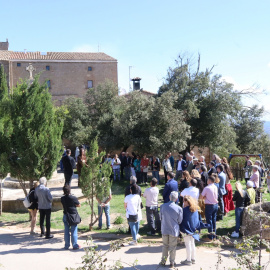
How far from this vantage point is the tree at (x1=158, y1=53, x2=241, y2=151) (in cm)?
2352

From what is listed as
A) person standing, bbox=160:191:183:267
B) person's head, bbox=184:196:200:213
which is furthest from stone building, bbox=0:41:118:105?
person standing, bbox=160:191:183:267

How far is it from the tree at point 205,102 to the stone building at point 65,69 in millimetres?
26266

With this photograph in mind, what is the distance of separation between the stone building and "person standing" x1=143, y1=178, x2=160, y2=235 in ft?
130

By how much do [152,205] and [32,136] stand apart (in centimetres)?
452

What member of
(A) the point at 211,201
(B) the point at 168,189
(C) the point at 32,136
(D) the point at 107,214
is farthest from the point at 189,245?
(C) the point at 32,136

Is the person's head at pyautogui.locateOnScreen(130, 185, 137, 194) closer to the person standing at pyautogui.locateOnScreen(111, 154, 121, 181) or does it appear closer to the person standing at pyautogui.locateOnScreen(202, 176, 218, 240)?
the person standing at pyautogui.locateOnScreen(202, 176, 218, 240)

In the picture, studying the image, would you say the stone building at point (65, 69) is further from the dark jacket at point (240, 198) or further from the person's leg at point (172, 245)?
the person's leg at point (172, 245)

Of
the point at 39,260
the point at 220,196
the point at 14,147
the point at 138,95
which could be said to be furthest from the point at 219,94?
the point at 39,260

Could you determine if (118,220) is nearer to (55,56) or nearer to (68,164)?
(68,164)

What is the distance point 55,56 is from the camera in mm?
49125

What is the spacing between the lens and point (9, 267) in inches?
296

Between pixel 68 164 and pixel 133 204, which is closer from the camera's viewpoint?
pixel 133 204

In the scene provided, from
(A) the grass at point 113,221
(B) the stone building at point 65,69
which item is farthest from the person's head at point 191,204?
(B) the stone building at point 65,69

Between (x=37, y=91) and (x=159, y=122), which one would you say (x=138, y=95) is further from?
(x=37, y=91)
